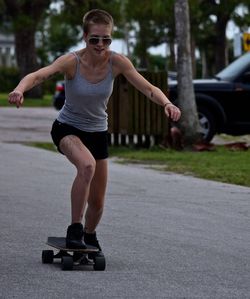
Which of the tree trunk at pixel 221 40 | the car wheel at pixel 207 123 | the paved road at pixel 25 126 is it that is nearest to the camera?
the car wheel at pixel 207 123

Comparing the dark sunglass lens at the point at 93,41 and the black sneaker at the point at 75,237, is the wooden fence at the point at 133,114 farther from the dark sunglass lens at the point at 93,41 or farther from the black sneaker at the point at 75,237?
the dark sunglass lens at the point at 93,41

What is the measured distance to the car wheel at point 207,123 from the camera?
2329cm

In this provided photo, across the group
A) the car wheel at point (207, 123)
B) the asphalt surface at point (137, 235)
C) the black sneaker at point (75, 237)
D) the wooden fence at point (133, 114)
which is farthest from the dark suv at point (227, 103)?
the black sneaker at point (75, 237)

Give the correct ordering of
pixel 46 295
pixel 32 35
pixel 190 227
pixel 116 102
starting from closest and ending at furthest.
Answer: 1. pixel 46 295
2. pixel 190 227
3. pixel 116 102
4. pixel 32 35

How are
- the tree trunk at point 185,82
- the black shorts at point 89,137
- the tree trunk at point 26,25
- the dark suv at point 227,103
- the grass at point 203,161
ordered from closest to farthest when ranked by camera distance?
the black shorts at point 89,137 < the grass at point 203,161 < the tree trunk at point 185,82 < the dark suv at point 227,103 < the tree trunk at point 26,25

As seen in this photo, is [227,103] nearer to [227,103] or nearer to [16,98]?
[227,103]

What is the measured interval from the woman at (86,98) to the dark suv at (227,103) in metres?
14.6

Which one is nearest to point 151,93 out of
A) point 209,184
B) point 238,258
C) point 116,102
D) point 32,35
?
point 238,258

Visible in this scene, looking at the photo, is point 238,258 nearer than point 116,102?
Yes

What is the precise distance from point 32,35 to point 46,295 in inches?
1921

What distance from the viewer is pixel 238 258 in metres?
9.35

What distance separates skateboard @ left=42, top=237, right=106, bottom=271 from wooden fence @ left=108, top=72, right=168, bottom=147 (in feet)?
42.1

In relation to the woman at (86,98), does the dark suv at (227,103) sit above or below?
below

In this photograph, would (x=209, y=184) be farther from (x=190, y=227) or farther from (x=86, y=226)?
(x=86, y=226)
